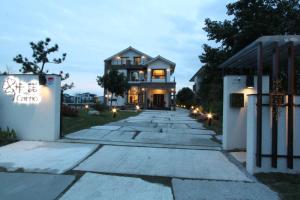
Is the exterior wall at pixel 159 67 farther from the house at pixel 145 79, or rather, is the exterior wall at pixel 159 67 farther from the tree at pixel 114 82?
the tree at pixel 114 82

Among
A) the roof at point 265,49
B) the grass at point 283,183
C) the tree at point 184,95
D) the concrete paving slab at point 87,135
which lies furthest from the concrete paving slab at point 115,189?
the tree at point 184,95

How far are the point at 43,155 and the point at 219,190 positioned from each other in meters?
4.22

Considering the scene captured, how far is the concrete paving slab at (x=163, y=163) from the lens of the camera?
598 cm

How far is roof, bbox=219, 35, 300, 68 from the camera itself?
587cm

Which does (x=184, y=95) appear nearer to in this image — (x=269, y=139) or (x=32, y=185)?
(x=269, y=139)

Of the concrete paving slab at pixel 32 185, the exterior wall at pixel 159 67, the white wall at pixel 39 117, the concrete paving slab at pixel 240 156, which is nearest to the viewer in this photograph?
the concrete paving slab at pixel 32 185

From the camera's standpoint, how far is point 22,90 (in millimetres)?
9547

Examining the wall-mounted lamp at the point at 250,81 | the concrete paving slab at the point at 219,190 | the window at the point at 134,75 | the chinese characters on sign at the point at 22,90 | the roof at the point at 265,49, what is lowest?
the concrete paving slab at the point at 219,190

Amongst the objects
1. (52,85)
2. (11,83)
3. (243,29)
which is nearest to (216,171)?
(52,85)

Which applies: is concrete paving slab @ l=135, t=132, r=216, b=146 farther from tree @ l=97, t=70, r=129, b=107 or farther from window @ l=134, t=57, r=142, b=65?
window @ l=134, t=57, r=142, b=65

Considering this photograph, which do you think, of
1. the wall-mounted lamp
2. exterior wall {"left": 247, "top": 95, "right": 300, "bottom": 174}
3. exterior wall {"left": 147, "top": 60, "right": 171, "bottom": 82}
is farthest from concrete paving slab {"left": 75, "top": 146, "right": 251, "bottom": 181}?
exterior wall {"left": 147, "top": 60, "right": 171, "bottom": 82}

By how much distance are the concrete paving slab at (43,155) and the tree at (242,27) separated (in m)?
11.2

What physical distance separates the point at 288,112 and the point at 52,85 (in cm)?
666

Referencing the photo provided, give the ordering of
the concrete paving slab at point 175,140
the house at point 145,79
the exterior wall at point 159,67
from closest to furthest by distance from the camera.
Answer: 1. the concrete paving slab at point 175,140
2. the house at point 145,79
3. the exterior wall at point 159,67
